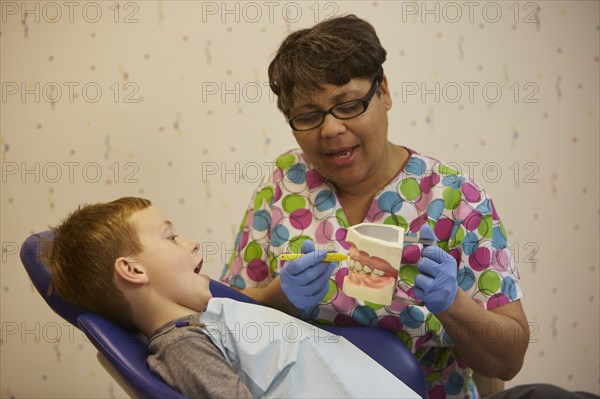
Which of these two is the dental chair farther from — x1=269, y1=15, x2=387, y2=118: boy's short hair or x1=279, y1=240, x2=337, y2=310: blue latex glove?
x1=269, y1=15, x2=387, y2=118: boy's short hair

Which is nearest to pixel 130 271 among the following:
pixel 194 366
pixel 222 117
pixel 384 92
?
pixel 194 366

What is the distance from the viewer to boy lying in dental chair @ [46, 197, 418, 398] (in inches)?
58.9

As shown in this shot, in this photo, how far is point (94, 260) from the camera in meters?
1.65

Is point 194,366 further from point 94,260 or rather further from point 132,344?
point 94,260

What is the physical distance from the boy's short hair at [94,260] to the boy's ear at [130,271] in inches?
0.9

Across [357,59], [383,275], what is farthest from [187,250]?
[357,59]

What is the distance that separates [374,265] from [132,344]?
61 cm

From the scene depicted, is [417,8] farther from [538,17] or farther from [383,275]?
[383,275]

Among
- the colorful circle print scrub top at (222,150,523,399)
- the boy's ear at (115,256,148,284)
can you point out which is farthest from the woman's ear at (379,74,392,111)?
the boy's ear at (115,256,148,284)

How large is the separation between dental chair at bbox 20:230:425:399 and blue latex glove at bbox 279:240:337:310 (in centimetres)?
16

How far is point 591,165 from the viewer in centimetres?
284

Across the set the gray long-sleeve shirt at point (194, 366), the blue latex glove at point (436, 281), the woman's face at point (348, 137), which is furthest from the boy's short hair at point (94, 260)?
the blue latex glove at point (436, 281)

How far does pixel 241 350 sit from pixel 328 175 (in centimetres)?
60

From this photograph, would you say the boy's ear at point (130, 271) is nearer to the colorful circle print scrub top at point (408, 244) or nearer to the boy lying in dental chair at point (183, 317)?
the boy lying in dental chair at point (183, 317)
